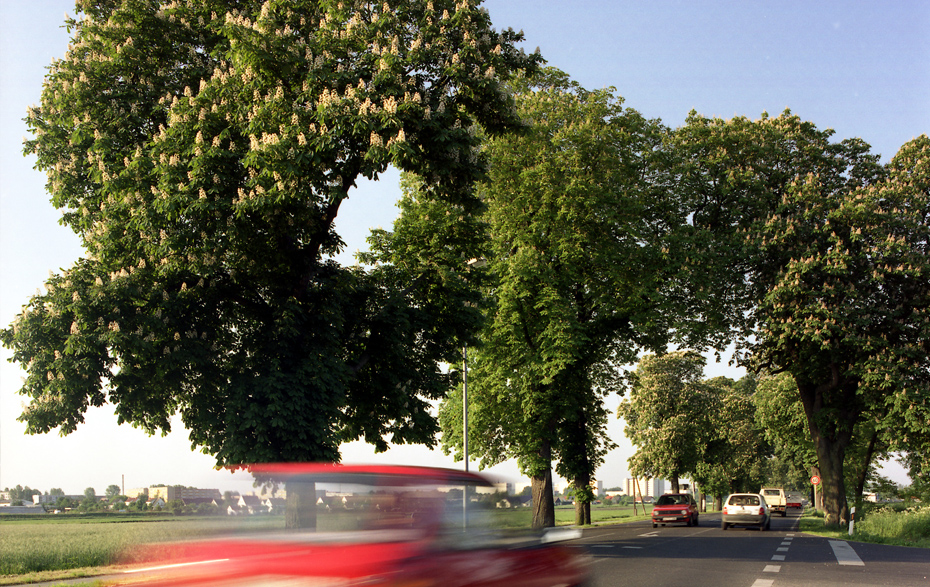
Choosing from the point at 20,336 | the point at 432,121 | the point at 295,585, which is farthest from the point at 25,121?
the point at 295,585

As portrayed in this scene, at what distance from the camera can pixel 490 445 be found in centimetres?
3130

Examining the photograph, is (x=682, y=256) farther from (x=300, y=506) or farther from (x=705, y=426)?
(x=705, y=426)

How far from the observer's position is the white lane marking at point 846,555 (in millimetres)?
16006

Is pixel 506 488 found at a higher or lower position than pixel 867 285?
lower

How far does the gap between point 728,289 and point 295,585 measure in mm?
28453

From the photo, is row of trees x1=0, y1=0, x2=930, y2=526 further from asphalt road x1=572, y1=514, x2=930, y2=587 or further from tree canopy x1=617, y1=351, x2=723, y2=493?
tree canopy x1=617, y1=351, x2=723, y2=493

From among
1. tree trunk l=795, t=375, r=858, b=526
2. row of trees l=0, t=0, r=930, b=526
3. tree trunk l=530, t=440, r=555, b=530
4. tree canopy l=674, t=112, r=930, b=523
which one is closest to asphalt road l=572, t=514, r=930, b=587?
row of trees l=0, t=0, r=930, b=526

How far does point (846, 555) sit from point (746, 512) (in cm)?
1450

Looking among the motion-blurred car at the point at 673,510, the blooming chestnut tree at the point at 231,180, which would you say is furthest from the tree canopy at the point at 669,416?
the blooming chestnut tree at the point at 231,180

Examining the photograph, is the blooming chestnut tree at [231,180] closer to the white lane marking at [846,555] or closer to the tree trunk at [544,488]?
the white lane marking at [846,555]

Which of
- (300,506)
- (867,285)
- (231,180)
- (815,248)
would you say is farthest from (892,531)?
(300,506)

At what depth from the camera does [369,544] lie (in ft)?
16.7

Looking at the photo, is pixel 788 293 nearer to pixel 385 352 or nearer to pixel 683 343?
pixel 683 343

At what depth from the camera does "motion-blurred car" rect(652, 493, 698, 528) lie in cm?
3650
